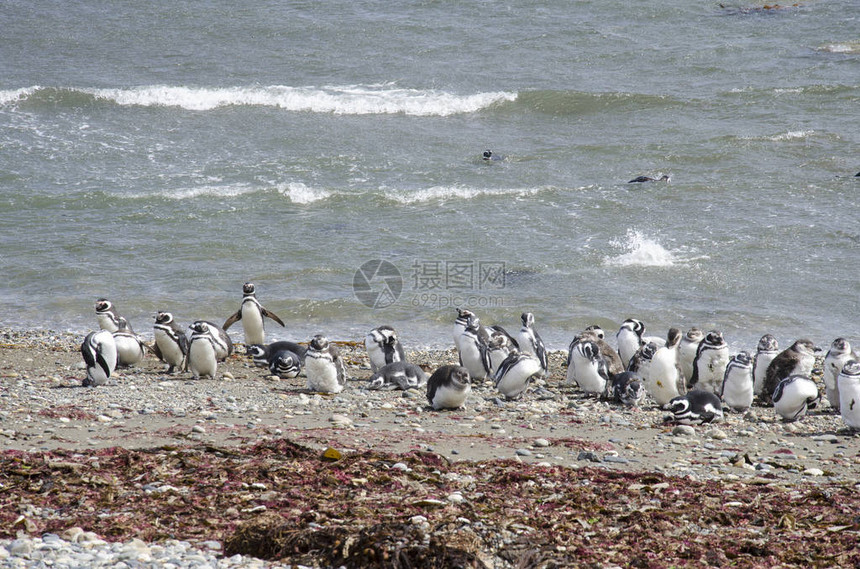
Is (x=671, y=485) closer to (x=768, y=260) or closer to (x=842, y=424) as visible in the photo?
(x=842, y=424)

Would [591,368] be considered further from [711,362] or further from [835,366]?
[835,366]

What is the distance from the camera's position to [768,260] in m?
15.9

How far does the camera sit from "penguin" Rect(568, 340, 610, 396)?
1025cm

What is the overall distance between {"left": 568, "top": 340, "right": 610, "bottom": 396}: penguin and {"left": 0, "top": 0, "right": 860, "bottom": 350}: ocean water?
3.22 metres

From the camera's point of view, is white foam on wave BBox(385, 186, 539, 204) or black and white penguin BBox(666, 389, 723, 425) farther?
white foam on wave BBox(385, 186, 539, 204)

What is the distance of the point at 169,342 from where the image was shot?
10.9 meters

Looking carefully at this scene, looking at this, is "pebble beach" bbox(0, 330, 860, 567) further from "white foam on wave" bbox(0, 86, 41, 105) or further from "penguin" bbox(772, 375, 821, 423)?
"white foam on wave" bbox(0, 86, 41, 105)

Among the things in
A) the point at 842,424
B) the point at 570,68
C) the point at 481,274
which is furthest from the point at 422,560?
the point at 570,68

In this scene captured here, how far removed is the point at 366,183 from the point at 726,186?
7.42m

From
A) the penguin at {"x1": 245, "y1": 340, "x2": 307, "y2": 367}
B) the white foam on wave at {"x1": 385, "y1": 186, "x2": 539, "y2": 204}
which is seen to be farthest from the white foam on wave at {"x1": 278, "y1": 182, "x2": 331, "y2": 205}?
the penguin at {"x1": 245, "y1": 340, "x2": 307, "y2": 367}

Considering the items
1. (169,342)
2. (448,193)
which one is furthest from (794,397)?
(448,193)

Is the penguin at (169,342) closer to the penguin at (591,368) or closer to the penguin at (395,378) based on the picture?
the penguin at (395,378)

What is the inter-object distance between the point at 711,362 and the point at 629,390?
1.10m

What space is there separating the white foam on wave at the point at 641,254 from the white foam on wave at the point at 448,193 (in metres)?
3.11
